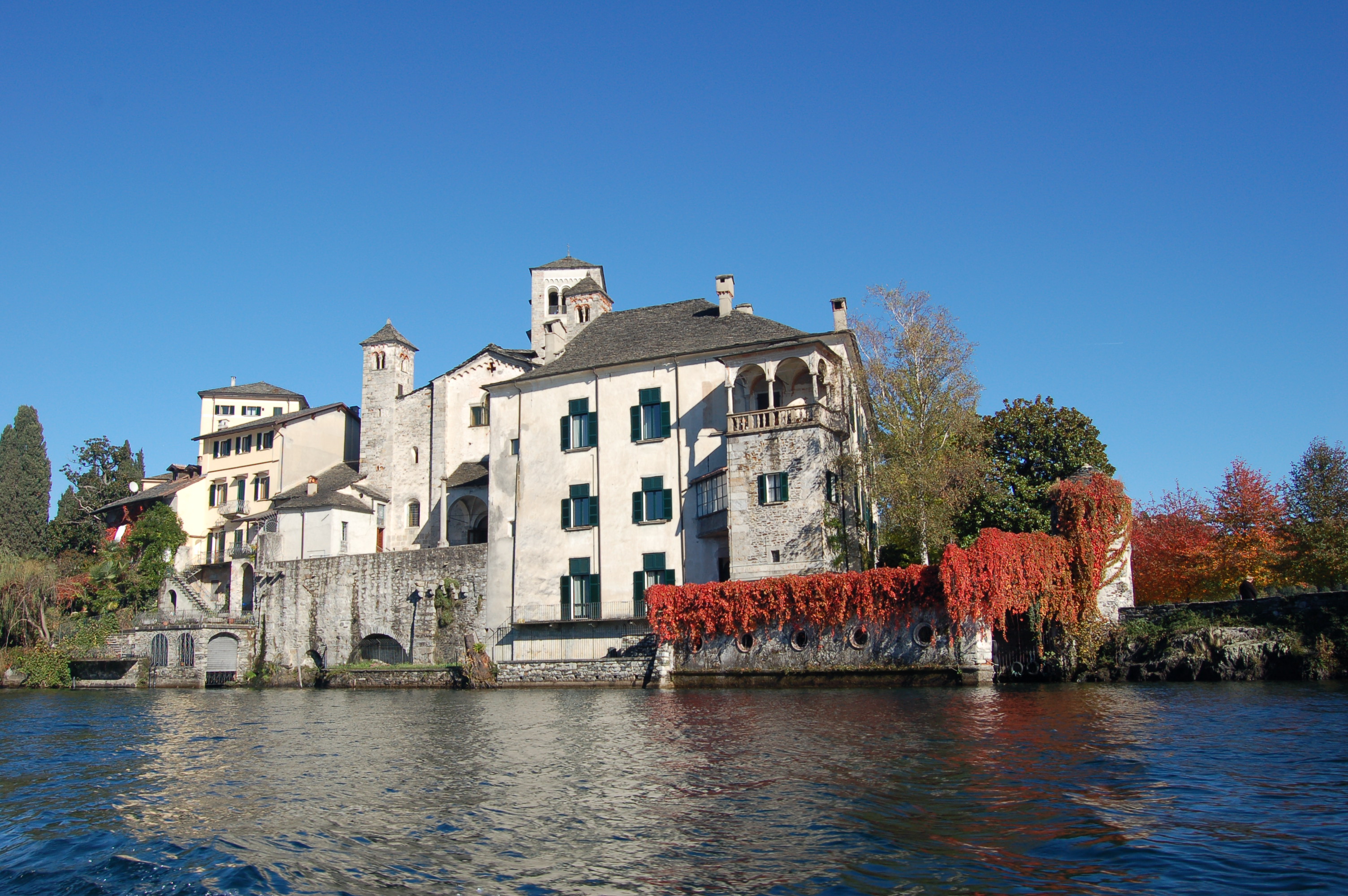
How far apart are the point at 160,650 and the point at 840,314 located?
118ft

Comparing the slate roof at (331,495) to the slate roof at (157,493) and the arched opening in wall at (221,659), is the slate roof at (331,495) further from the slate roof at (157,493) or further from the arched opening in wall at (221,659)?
the slate roof at (157,493)

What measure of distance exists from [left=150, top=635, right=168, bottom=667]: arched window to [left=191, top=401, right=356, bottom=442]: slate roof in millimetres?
15937

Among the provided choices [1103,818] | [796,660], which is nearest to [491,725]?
[796,660]

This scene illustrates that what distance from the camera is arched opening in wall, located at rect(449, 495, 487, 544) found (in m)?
50.9

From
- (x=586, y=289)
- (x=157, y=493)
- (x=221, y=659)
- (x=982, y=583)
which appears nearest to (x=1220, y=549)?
(x=982, y=583)

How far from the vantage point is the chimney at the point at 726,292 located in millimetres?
42781

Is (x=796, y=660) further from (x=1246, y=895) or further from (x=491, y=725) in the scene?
(x=1246, y=895)

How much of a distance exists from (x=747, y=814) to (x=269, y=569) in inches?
1639

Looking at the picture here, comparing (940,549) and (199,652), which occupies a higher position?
(940,549)

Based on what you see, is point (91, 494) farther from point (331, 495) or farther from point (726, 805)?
point (726, 805)

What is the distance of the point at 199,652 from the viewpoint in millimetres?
45469

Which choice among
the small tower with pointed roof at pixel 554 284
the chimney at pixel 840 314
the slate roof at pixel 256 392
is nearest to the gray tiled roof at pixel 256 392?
the slate roof at pixel 256 392

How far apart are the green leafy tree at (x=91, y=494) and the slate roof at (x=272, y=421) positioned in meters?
9.20

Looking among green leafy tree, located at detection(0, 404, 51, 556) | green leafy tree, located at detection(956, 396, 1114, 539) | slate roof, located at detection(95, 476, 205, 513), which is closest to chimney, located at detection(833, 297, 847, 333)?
green leafy tree, located at detection(956, 396, 1114, 539)
